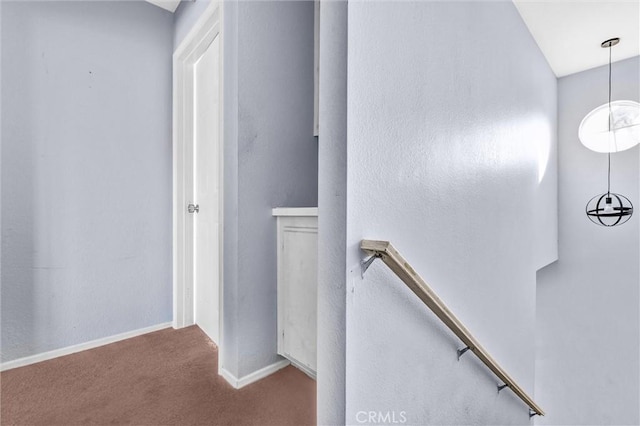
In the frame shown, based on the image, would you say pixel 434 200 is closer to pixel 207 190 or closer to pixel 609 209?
pixel 207 190

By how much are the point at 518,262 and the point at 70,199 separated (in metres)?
2.89

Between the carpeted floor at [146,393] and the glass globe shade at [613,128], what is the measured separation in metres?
3.11

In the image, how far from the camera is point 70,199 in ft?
6.35

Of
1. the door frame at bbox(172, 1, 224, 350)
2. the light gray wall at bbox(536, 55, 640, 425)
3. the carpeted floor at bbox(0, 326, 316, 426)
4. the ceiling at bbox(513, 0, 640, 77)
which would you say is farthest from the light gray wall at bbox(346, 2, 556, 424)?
the door frame at bbox(172, 1, 224, 350)

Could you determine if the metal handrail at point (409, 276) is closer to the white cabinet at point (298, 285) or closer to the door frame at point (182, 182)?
the white cabinet at point (298, 285)

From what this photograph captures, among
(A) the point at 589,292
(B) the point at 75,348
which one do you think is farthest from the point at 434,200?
(A) the point at 589,292

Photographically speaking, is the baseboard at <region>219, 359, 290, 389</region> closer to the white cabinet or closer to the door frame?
the white cabinet

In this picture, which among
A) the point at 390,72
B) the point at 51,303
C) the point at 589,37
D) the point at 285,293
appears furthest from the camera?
the point at 589,37

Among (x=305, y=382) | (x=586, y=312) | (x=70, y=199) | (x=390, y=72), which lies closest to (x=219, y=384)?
(x=305, y=382)

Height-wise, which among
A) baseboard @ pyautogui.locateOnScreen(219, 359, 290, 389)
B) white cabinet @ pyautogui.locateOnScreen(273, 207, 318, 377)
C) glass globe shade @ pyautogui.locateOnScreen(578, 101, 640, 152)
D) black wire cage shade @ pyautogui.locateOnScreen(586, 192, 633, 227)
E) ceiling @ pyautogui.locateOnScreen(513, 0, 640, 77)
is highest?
ceiling @ pyautogui.locateOnScreen(513, 0, 640, 77)

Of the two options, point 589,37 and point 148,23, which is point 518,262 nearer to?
point 589,37

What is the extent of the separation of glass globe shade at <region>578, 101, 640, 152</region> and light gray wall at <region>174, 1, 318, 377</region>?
2.67 metres

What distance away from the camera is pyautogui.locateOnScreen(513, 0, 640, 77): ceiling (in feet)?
6.93

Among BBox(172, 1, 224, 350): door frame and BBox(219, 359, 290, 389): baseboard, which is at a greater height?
BBox(172, 1, 224, 350): door frame
